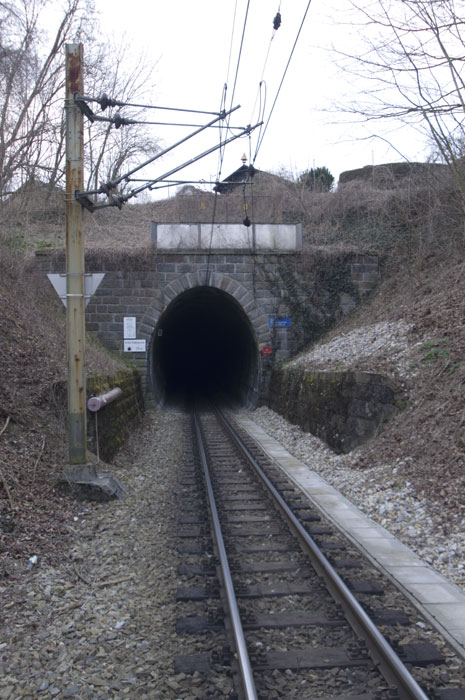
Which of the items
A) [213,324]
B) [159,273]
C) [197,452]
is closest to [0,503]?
[197,452]

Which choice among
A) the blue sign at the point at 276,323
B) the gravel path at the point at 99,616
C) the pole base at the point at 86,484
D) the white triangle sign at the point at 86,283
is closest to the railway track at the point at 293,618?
the gravel path at the point at 99,616

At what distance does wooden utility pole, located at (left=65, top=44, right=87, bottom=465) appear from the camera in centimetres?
718

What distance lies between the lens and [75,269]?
728cm

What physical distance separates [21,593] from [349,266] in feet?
50.2

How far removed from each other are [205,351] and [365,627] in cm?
3359

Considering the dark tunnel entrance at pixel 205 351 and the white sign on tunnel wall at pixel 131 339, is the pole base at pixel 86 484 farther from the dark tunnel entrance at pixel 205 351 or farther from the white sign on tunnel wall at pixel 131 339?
the dark tunnel entrance at pixel 205 351

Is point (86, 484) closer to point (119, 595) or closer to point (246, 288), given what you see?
point (119, 595)

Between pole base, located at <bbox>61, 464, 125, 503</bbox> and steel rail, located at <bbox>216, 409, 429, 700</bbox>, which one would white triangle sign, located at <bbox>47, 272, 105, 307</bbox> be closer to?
pole base, located at <bbox>61, 464, 125, 503</bbox>

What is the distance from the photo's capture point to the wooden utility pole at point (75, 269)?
718 centimetres

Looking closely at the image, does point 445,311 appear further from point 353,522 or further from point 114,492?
point 114,492

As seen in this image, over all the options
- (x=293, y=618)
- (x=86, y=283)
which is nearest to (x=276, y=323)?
(x=86, y=283)

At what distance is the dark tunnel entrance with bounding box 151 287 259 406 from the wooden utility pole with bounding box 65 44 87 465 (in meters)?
10.7

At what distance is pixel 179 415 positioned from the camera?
18.4 meters

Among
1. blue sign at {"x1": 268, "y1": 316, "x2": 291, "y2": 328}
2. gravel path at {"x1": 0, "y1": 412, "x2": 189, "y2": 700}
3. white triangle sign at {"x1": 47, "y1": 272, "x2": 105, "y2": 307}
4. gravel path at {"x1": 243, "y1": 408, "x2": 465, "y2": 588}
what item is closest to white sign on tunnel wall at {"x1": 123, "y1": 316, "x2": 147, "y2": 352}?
blue sign at {"x1": 268, "y1": 316, "x2": 291, "y2": 328}
